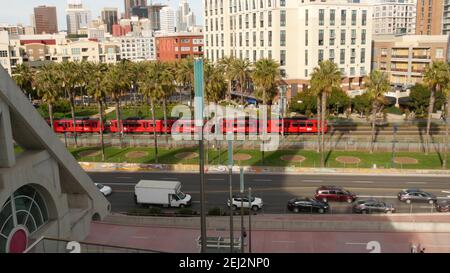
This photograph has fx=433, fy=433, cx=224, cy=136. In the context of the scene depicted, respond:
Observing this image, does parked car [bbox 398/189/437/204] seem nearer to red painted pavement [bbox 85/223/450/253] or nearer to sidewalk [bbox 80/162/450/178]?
red painted pavement [bbox 85/223/450/253]

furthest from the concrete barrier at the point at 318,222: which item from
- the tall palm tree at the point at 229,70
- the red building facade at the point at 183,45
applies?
the red building facade at the point at 183,45

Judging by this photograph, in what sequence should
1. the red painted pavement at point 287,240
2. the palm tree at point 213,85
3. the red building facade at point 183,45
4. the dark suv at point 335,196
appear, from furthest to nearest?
the red building facade at point 183,45, the palm tree at point 213,85, the dark suv at point 335,196, the red painted pavement at point 287,240

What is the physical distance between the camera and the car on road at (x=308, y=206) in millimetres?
41562

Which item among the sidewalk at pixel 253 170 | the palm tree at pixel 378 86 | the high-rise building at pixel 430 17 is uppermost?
the high-rise building at pixel 430 17

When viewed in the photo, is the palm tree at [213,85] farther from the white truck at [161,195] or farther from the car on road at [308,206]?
the car on road at [308,206]

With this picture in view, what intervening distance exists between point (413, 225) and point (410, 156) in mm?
28630

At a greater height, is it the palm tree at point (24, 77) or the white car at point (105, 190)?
the palm tree at point (24, 77)

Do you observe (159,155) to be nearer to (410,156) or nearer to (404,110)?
(410,156)

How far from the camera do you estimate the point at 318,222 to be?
35.5 m

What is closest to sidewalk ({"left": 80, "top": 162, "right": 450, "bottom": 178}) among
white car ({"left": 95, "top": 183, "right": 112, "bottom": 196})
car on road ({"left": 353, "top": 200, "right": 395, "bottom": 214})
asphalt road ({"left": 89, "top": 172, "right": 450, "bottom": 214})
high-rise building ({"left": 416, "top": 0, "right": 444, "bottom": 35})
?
asphalt road ({"left": 89, "top": 172, "right": 450, "bottom": 214})

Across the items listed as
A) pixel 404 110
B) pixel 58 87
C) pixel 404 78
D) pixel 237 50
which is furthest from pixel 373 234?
pixel 404 78

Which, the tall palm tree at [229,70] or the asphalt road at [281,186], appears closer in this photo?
the asphalt road at [281,186]

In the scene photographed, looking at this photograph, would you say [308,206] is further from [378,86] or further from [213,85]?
[213,85]

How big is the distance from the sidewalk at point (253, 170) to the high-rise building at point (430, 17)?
387ft
